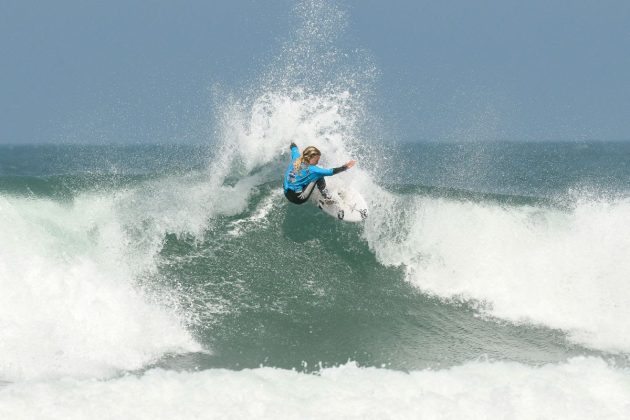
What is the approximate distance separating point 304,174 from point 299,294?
1990 millimetres

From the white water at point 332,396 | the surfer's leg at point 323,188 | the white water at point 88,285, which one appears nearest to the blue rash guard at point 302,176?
the surfer's leg at point 323,188

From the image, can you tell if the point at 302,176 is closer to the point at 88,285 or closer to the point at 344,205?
the point at 344,205

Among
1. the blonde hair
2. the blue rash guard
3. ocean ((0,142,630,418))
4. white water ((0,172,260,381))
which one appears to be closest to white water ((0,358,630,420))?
ocean ((0,142,630,418))

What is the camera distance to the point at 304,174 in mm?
11336

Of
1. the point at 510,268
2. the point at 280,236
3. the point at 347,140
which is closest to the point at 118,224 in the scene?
the point at 280,236

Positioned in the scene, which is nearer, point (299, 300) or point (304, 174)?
point (304, 174)

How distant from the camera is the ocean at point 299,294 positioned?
7.58m

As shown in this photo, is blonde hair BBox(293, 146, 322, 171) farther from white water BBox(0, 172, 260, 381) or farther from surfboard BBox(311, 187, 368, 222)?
white water BBox(0, 172, 260, 381)

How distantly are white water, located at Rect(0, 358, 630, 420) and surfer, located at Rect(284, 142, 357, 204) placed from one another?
384cm

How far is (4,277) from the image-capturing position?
10.5m

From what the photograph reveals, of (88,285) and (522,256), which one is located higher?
(522,256)

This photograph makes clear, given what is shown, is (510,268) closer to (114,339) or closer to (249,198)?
(249,198)

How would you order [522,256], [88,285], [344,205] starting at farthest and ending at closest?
[522,256], [344,205], [88,285]

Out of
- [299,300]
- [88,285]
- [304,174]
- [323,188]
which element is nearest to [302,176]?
[304,174]
